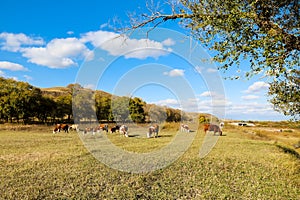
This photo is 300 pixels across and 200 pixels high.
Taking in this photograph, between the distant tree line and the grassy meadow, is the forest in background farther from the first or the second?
the grassy meadow

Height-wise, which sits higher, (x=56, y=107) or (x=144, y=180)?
(x=56, y=107)

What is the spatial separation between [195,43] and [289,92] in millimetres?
8100

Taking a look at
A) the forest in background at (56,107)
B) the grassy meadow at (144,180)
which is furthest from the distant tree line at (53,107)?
the grassy meadow at (144,180)

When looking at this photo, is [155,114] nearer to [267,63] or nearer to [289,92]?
[289,92]

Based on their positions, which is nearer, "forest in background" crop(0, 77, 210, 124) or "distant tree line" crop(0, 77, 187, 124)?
"forest in background" crop(0, 77, 210, 124)

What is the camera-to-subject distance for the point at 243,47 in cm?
870

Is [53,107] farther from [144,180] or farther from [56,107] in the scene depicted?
[144,180]

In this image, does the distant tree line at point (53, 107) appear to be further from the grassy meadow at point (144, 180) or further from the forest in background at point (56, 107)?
the grassy meadow at point (144, 180)

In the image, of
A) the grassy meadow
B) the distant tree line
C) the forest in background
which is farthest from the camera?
the distant tree line

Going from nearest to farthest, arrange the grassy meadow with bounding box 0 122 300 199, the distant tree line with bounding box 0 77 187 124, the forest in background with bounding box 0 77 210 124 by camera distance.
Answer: the grassy meadow with bounding box 0 122 300 199 < the forest in background with bounding box 0 77 210 124 < the distant tree line with bounding box 0 77 187 124

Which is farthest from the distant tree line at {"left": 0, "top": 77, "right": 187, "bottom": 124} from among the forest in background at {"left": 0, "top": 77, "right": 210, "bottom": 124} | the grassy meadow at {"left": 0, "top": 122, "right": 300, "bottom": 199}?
the grassy meadow at {"left": 0, "top": 122, "right": 300, "bottom": 199}

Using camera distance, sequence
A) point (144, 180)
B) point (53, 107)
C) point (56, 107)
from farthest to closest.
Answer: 1. point (56, 107)
2. point (53, 107)
3. point (144, 180)

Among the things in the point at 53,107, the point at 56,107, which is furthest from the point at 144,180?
the point at 56,107

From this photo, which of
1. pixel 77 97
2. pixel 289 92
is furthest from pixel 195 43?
pixel 77 97
